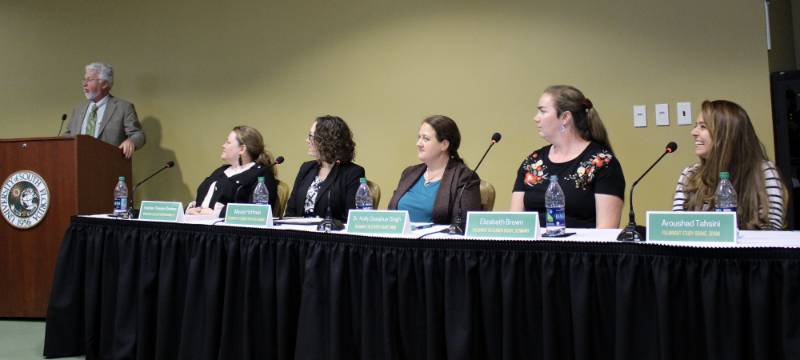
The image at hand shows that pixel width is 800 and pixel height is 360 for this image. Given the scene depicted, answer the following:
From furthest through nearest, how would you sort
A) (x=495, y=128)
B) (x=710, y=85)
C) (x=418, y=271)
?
(x=495, y=128), (x=710, y=85), (x=418, y=271)

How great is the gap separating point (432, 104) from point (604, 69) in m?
1.00

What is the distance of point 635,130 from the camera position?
10.5 ft

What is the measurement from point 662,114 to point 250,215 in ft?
6.91

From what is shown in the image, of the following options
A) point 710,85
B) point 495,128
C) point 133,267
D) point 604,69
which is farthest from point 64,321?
point 710,85

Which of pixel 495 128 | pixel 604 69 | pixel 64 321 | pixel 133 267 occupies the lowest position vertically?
pixel 64 321

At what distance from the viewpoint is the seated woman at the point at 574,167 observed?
89.7 inches

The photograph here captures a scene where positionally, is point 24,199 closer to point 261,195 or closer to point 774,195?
point 261,195

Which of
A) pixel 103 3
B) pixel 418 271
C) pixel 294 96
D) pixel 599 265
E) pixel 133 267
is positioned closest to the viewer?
pixel 599 265

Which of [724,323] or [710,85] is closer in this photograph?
[724,323]

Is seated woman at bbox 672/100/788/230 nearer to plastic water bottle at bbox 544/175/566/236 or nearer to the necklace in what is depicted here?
plastic water bottle at bbox 544/175/566/236

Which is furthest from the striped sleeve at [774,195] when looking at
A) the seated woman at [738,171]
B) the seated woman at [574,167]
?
the seated woman at [574,167]

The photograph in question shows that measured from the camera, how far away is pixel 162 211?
2.45 metres

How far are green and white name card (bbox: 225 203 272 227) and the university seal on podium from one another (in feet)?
5.50

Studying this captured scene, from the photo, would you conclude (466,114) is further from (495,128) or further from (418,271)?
(418,271)
